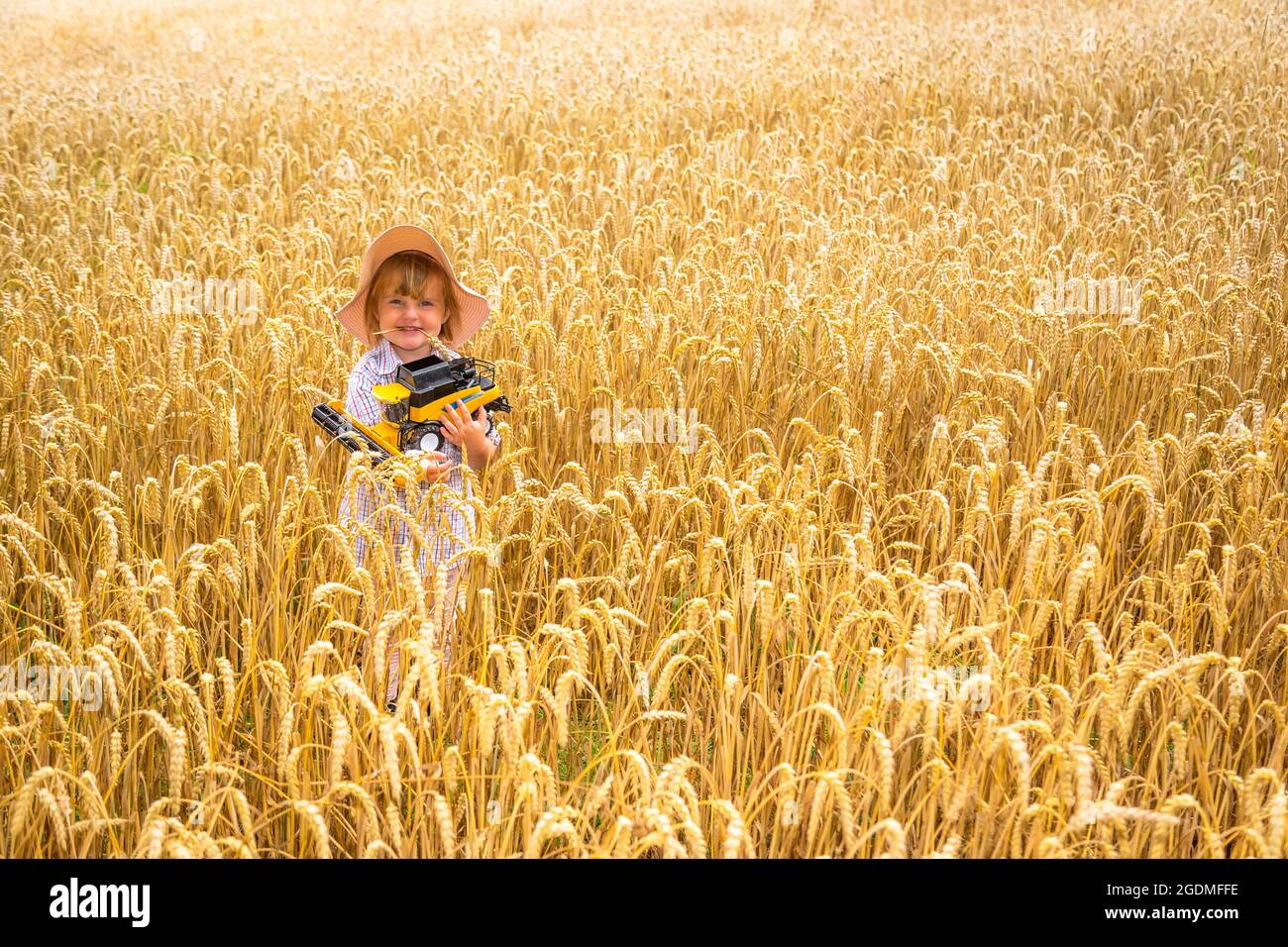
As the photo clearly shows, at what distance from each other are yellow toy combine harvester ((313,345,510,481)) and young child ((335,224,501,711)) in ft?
0.16

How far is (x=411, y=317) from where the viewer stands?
8.82 feet

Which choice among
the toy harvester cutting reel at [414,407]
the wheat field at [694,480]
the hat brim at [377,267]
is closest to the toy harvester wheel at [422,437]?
the toy harvester cutting reel at [414,407]

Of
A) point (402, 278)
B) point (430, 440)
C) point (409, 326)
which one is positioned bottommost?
point (430, 440)

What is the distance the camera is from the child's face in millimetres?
2684

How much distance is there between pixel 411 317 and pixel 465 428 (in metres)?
0.44

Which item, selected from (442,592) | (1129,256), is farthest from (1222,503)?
(1129,256)

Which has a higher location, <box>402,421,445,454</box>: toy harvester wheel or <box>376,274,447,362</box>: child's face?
<box>376,274,447,362</box>: child's face

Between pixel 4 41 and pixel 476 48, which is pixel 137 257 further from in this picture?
pixel 4 41

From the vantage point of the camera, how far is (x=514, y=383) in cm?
367

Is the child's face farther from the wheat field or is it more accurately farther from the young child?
the wheat field

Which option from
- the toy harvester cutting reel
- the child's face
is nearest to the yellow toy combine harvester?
the toy harvester cutting reel

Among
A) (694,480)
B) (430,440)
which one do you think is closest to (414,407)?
(430,440)

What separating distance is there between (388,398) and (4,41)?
1244 centimetres

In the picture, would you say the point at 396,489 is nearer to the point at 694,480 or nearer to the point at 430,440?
the point at 430,440
